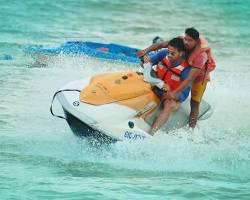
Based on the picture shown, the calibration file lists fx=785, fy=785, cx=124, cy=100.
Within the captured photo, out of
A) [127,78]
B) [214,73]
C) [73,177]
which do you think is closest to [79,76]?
[214,73]

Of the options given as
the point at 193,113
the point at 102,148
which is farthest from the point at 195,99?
the point at 102,148

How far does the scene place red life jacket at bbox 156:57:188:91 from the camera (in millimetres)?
8219

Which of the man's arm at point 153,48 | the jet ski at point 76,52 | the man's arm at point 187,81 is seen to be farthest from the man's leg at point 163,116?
the jet ski at point 76,52

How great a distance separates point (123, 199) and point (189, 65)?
1.95 m

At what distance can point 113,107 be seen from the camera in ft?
26.6

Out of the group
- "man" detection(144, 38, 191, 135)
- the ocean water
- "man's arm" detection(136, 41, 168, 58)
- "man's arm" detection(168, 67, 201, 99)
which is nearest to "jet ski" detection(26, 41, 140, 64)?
the ocean water

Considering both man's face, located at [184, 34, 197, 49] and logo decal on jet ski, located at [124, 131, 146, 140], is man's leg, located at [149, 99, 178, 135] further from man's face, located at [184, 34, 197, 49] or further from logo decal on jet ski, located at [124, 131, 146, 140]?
man's face, located at [184, 34, 197, 49]

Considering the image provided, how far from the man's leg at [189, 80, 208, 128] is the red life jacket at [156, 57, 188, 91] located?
10.9 inches

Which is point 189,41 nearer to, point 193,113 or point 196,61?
point 196,61

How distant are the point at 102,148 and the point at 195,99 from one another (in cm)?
116

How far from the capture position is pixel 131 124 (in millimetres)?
8117

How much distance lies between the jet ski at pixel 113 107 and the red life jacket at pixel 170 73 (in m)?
0.20

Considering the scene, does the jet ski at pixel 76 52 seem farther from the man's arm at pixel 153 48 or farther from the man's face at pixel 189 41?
the man's face at pixel 189 41

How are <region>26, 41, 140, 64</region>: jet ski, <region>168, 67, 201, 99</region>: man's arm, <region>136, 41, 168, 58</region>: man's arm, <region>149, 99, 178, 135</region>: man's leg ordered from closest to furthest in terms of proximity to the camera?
<region>168, 67, 201, 99</region>: man's arm, <region>149, 99, 178, 135</region>: man's leg, <region>136, 41, 168, 58</region>: man's arm, <region>26, 41, 140, 64</region>: jet ski
